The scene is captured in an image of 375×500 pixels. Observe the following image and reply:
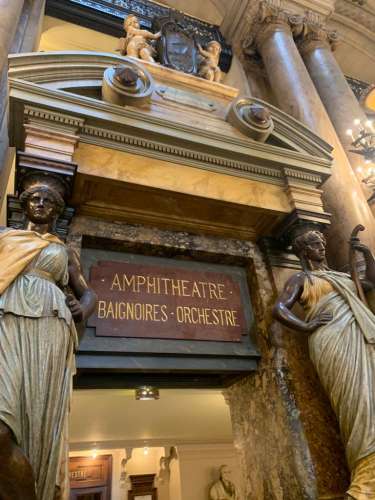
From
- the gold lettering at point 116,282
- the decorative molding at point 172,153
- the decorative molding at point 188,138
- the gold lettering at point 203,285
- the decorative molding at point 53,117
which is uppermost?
the decorative molding at point 188,138

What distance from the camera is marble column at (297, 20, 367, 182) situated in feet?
17.7

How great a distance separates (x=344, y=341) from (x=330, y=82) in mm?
5069

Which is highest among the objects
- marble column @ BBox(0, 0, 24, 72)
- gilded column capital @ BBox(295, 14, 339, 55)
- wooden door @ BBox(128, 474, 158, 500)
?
→ gilded column capital @ BBox(295, 14, 339, 55)

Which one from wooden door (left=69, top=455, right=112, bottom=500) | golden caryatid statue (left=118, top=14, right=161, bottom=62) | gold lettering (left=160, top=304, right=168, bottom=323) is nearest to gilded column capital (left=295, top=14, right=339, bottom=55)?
golden caryatid statue (left=118, top=14, right=161, bottom=62)

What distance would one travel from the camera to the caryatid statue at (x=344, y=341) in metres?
2.10

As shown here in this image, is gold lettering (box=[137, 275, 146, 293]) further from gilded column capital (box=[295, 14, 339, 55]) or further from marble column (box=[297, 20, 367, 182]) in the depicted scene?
gilded column capital (box=[295, 14, 339, 55])

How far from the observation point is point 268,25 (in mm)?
6414

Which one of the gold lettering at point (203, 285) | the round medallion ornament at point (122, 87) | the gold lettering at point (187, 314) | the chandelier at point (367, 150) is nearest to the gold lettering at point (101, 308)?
the gold lettering at point (187, 314)

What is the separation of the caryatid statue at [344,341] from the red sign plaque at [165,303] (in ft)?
1.96

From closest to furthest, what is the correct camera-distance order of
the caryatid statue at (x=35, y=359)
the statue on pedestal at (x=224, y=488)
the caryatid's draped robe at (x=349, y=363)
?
the caryatid statue at (x=35, y=359), the caryatid's draped robe at (x=349, y=363), the statue on pedestal at (x=224, y=488)

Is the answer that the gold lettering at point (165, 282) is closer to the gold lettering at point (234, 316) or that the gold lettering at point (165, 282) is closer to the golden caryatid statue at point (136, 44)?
the gold lettering at point (234, 316)

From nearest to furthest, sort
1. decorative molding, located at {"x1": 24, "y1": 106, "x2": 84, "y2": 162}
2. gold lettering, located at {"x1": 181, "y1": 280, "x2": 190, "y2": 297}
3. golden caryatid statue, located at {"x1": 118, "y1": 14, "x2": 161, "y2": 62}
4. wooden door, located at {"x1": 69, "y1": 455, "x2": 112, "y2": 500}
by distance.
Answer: decorative molding, located at {"x1": 24, "y1": 106, "x2": 84, "y2": 162} → gold lettering, located at {"x1": 181, "y1": 280, "x2": 190, "y2": 297} → golden caryatid statue, located at {"x1": 118, "y1": 14, "x2": 161, "y2": 62} → wooden door, located at {"x1": 69, "y1": 455, "x2": 112, "y2": 500}

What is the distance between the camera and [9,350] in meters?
1.67

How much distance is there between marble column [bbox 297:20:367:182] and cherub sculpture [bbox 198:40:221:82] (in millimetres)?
1989
